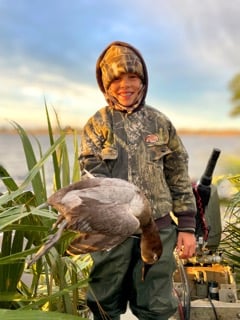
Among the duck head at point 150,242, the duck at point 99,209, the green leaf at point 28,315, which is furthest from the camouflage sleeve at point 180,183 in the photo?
the green leaf at point 28,315

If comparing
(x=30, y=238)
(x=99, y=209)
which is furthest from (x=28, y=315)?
(x=30, y=238)

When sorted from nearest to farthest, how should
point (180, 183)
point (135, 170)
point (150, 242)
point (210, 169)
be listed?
point (150, 242) → point (135, 170) → point (180, 183) → point (210, 169)

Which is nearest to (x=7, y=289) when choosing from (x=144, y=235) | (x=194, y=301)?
(x=144, y=235)

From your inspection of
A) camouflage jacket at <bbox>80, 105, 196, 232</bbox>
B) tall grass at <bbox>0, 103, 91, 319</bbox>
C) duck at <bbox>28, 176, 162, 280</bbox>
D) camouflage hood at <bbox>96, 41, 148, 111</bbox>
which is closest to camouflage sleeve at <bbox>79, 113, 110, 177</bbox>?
camouflage jacket at <bbox>80, 105, 196, 232</bbox>

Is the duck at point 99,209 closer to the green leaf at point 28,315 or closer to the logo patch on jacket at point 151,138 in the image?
the green leaf at point 28,315

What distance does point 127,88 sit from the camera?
2.15 metres

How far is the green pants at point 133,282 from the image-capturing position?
209cm

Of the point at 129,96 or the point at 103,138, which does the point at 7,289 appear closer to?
the point at 103,138

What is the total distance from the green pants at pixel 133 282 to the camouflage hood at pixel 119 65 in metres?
0.60

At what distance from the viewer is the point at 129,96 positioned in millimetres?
2145

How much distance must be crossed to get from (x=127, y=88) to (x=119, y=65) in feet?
0.33

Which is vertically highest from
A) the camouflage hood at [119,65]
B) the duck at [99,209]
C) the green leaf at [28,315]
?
the camouflage hood at [119,65]

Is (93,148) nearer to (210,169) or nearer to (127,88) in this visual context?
(127,88)

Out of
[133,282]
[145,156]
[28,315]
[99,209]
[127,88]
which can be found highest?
[127,88]
